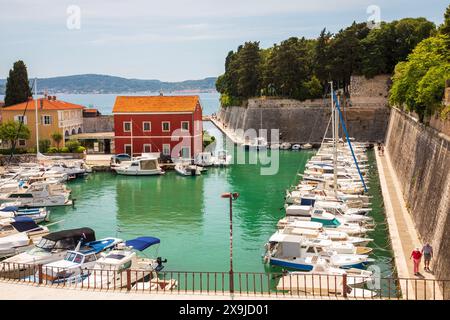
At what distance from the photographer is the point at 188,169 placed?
42500 mm

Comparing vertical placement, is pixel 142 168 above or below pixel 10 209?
above

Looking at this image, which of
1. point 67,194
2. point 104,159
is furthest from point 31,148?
point 67,194

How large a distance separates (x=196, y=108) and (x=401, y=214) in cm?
2721

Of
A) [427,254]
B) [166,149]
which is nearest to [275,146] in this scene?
[166,149]

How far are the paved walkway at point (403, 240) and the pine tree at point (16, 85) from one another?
39.2m

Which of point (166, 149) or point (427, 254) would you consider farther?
point (166, 149)

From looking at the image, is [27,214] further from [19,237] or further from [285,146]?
[285,146]

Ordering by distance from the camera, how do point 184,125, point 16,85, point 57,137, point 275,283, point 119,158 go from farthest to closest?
point 16,85 < point 57,137 < point 184,125 < point 119,158 < point 275,283

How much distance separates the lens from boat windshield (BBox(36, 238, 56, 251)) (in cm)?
2053

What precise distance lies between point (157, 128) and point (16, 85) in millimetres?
19127

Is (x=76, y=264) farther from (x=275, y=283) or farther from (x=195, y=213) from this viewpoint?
(x=195, y=213)

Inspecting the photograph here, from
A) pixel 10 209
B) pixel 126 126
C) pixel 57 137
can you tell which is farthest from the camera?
pixel 57 137

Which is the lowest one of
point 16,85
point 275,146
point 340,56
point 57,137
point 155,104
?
point 275,146

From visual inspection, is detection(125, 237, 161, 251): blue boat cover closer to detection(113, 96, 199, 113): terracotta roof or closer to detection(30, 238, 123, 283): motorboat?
detection(30, 238, 123, 283): motorboat
